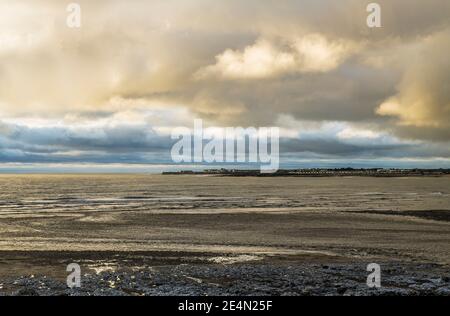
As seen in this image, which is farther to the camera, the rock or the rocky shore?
the rocky shore

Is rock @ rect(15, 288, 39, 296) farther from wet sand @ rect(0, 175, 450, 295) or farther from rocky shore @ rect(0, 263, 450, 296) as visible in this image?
wet sand @ rect(0, 175, 450, 295)

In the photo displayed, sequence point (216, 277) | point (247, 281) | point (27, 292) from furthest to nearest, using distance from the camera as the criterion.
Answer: point (216, 277) → point (247, 281) → point (27, 292)

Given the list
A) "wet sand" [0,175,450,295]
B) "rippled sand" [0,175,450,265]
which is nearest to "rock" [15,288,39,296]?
"wet sand" [0,175,450,295]

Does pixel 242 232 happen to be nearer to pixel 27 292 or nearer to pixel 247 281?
pixel 247 281

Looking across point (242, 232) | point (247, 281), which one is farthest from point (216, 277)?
point (242, 232)

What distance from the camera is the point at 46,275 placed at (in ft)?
75.7

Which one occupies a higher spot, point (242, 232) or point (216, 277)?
point (216, 277)

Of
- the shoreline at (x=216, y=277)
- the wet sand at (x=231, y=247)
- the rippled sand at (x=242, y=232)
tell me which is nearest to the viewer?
the shoreline at (x=216, y=277)

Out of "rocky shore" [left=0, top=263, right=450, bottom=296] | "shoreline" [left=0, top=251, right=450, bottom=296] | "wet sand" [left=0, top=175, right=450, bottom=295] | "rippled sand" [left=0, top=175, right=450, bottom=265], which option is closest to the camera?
"rocky shore" [left=0, top=263, right=450, bottom=296]

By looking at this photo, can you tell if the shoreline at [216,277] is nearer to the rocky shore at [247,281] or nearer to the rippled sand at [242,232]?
the rocky shore at [247,281]

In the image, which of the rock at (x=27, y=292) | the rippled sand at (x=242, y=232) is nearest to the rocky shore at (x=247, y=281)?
the rock at (x=27, y=292)
